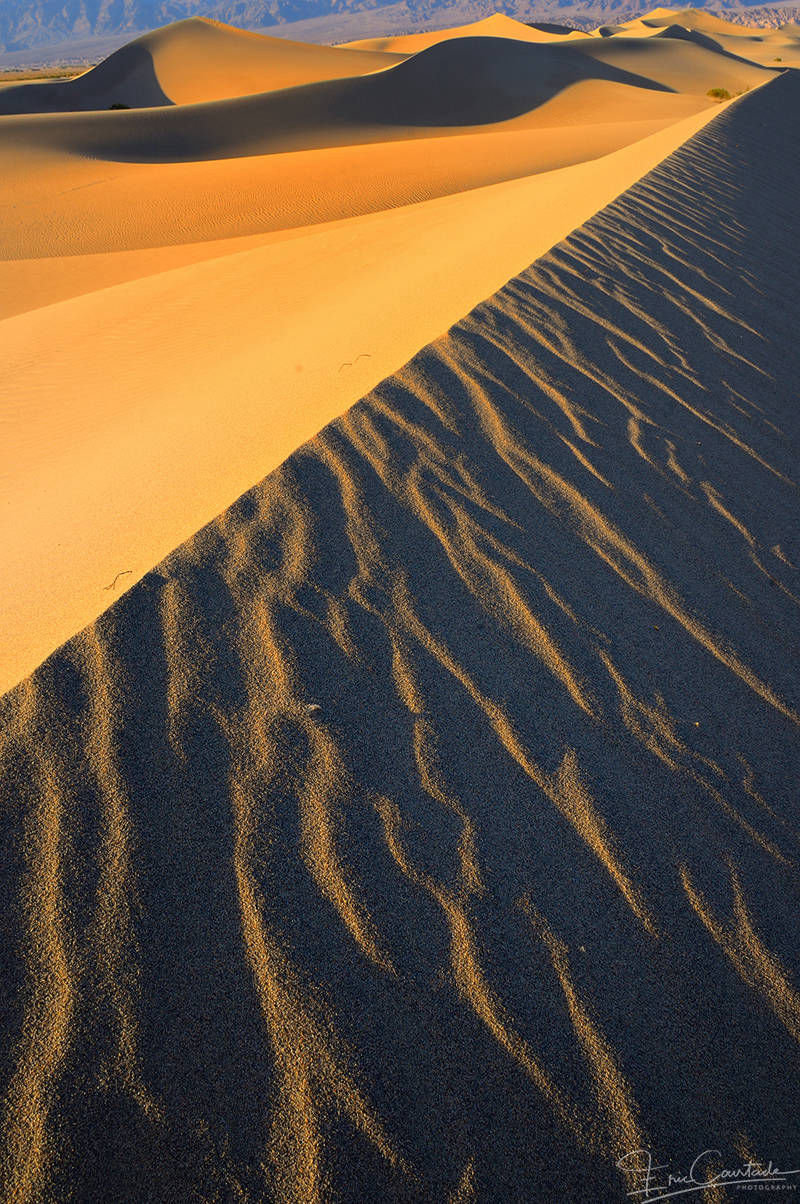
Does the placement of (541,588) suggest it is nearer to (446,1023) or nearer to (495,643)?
(495,643)

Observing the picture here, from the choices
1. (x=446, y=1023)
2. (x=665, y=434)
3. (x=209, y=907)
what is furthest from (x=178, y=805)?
(x=665, y=434)

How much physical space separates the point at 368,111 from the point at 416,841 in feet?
83.2

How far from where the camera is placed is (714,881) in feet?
7.95

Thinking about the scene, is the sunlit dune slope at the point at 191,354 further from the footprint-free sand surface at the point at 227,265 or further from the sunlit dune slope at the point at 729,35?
the sunlit dune slope at the point at 729,35

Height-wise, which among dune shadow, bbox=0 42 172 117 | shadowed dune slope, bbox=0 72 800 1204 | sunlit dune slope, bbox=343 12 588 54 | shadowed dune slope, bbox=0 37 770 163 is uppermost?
sunlit dune slope, bbox=343 12 588 54

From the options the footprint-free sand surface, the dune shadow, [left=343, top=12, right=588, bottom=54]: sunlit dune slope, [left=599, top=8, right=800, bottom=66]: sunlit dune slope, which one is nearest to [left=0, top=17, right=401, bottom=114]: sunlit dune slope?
the dune shadow

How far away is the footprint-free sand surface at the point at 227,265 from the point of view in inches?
158

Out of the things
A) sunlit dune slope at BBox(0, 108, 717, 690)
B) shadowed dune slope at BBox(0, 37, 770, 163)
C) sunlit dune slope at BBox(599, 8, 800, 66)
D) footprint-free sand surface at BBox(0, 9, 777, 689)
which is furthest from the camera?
sunlit dune slope at BBox(599, 8, 800, 66)

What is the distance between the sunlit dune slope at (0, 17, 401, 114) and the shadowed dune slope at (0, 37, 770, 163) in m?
10.6

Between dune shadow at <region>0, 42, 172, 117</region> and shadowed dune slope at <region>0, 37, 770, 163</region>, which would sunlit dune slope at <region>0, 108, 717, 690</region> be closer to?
shadowed dune slope at <region>0, 37, 770, 163</region>

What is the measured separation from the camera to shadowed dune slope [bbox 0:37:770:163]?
19328 mm

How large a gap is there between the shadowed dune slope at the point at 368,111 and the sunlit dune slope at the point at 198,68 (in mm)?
10571

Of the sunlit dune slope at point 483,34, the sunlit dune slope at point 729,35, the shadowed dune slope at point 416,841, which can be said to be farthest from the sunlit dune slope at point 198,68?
the shadowed dune slope at point 416,841

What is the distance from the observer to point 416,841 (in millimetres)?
2379
